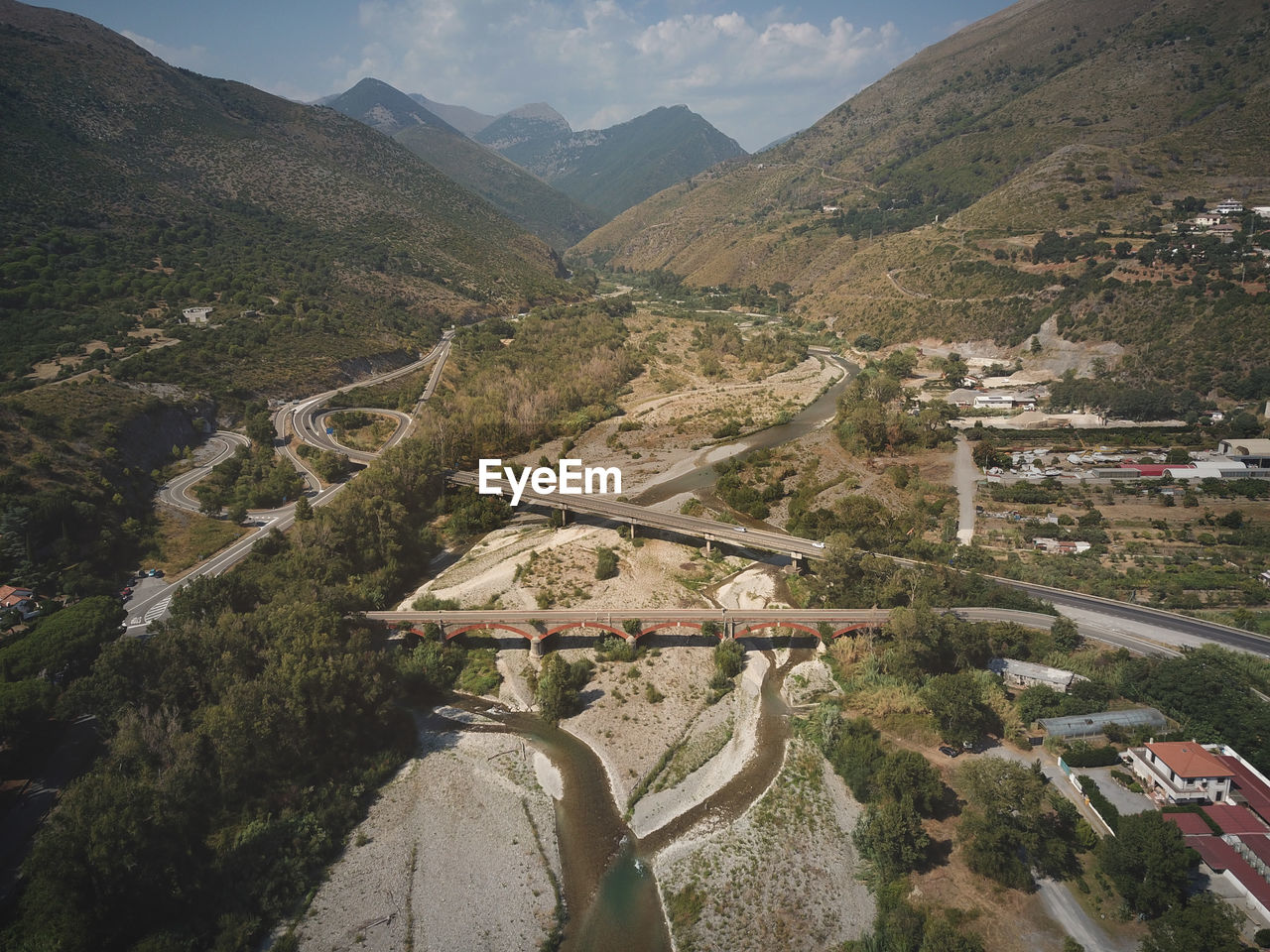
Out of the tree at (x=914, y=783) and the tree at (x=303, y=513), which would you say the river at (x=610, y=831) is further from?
the tree at (x=303, y=513)

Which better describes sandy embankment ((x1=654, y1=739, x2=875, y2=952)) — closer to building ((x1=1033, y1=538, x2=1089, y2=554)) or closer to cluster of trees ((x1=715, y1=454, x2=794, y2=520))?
building ((x1=1033, y1=538, x2=1089, y2=554))

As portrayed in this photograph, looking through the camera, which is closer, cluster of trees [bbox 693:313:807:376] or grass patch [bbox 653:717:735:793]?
grass patch [bbox 653:717:735:793]

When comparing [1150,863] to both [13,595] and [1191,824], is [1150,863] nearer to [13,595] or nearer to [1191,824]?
[1191,824]

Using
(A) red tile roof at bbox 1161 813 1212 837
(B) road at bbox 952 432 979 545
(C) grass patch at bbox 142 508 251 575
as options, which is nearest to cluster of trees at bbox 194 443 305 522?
(C) grass patch at bbox 142 508 251 575

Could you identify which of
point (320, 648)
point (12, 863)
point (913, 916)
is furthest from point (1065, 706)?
point (12, 863)

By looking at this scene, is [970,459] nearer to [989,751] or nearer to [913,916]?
[989,751]

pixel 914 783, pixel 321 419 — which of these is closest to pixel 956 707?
pixel 914 783
